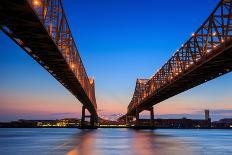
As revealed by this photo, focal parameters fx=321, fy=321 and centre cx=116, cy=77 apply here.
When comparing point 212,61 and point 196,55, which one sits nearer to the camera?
point 212,61

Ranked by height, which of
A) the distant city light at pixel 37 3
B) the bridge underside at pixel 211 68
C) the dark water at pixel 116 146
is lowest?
the dark water at pixel 116 146

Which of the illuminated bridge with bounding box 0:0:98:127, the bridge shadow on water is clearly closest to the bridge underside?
the bridge shadow on water

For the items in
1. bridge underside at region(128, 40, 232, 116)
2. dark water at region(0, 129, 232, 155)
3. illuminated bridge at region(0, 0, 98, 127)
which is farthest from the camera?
bridge underside at region(128, 40, 232, 116)

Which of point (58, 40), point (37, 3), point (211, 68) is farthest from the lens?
point (211, 68)

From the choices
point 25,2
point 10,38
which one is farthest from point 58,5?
point 25,2

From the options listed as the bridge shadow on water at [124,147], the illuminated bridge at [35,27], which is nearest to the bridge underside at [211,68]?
the bridge shadow on water at [124,147]

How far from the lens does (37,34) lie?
25.4m

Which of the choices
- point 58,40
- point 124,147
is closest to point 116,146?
point 124,147

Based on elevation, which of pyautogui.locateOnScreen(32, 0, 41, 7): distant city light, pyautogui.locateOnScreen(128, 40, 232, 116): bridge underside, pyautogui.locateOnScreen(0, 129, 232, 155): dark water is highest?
pyautogui.locateOnScreen(32, 0, 41, 7): distant city light

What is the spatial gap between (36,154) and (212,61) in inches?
880

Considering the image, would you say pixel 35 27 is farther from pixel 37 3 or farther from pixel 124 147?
pixel 124 147

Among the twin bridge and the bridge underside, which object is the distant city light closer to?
the twin bridge

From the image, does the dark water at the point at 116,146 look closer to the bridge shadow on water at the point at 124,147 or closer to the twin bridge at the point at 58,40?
the bridge shadow on water at the point at 124,147

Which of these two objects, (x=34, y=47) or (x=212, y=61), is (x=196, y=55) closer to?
(x=212, y=61)
